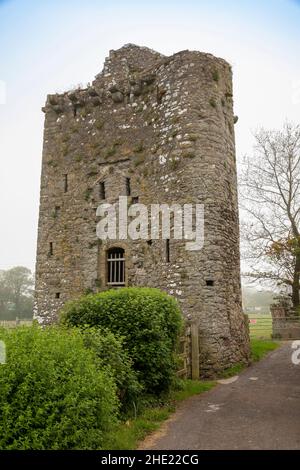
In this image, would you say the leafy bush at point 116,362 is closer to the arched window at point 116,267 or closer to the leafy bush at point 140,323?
the leafy bush at point 140,323

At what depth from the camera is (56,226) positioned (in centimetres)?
1530

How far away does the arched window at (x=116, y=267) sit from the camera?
13.7 metres

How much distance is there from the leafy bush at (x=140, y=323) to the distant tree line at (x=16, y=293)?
40288 millimetres

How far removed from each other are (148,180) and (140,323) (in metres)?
6.35

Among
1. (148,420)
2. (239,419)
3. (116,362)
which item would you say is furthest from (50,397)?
(239,419)

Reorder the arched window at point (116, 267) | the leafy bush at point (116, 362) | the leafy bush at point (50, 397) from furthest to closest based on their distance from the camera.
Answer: the arched window at point (116, 267), the leafy bush at point (116, 362), the leafy bush at point (50, 397)

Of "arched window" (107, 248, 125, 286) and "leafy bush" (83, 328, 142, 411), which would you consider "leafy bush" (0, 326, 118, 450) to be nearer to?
"leafy bush" (83, 328, 142, 411)

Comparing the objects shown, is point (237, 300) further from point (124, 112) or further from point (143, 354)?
point (124, 112)

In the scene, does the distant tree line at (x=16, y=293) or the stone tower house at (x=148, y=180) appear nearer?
the stone tower house at (x=148, y=180)

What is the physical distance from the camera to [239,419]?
6.84 metres

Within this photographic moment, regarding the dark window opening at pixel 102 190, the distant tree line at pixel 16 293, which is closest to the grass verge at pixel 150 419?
the dark window opening at pixel 102 190

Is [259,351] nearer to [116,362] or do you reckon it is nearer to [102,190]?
[102,190]
